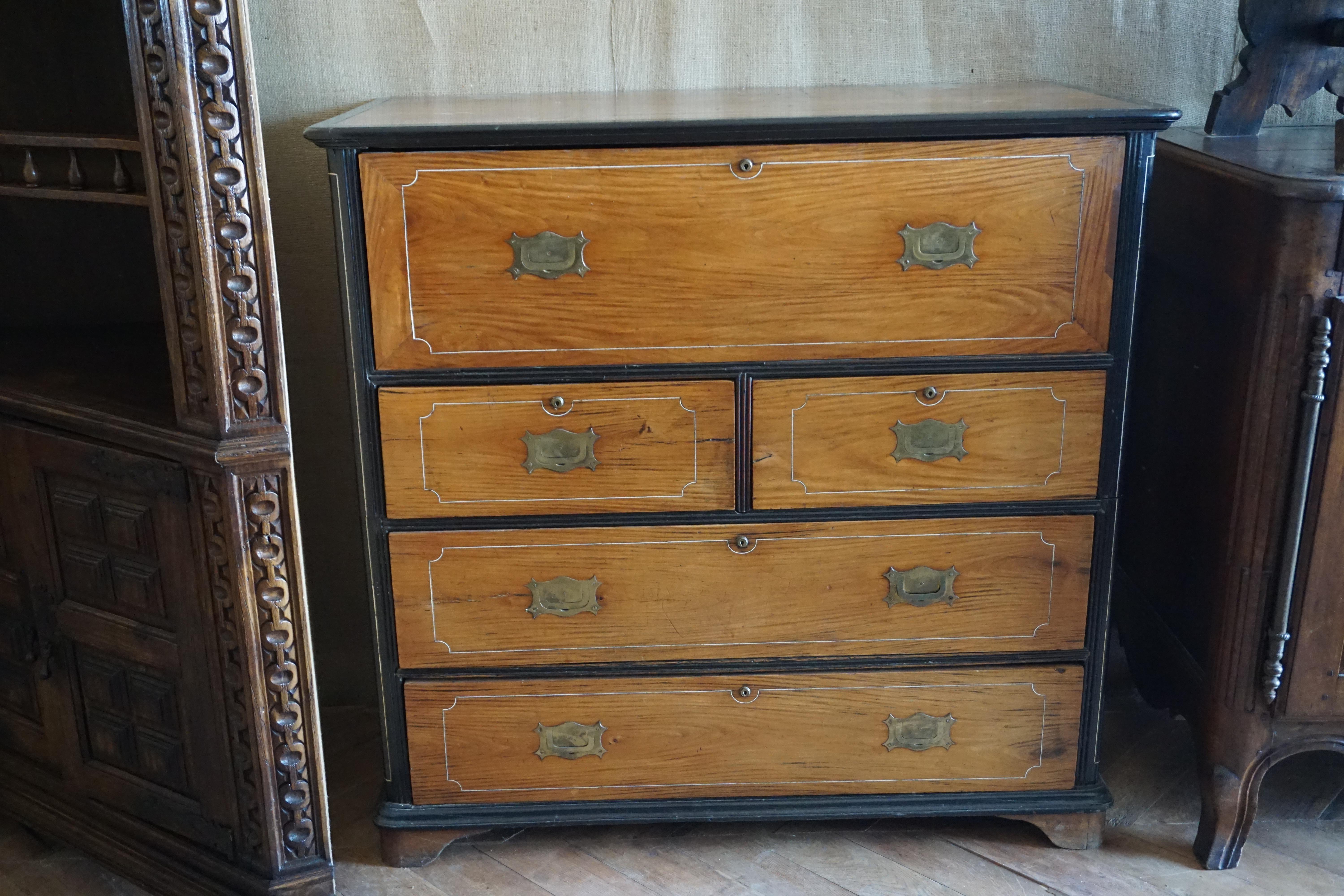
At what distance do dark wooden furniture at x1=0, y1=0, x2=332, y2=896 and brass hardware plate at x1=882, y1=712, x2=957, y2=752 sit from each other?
0.82 metres

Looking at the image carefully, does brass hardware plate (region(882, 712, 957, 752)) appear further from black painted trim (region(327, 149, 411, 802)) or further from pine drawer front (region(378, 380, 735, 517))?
black painted trim (region(327, 149, 411, 802))

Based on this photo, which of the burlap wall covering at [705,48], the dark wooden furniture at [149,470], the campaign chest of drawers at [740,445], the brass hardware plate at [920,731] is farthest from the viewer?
the burlap wall covering at [705,48]

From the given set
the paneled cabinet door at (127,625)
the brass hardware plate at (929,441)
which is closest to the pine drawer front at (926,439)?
the brass hardware plate at (929,441)

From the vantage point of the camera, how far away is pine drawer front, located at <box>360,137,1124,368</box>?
1459 mm

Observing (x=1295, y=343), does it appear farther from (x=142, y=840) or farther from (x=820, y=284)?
(x=142, y=840)

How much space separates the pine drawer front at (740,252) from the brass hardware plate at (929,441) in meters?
0.10

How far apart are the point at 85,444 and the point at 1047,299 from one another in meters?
1.27

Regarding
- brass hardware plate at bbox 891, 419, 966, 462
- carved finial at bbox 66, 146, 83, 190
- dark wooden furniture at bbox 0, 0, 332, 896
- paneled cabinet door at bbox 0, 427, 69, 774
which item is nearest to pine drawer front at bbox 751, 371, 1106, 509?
brass hardware plate at bbox 891, 419, 966, 462

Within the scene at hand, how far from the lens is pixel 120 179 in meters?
1.43

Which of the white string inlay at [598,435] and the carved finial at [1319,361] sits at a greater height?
the carved finial at [1319,361]

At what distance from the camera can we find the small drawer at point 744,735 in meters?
1.69

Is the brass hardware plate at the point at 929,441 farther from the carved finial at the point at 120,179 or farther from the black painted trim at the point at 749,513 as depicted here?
the carved finial at the point at 120,179

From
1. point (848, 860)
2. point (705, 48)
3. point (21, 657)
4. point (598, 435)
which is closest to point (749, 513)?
point (598, 435)

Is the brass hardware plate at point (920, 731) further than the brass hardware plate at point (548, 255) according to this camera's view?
Yes
